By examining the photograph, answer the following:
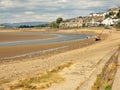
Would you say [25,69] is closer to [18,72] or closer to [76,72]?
[18,72]

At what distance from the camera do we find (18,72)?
2531cm

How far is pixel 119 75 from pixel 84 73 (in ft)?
10.6

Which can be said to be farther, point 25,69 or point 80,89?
point 25,69

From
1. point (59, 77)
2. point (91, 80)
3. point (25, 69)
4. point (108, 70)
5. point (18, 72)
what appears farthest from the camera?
point (25, 69)

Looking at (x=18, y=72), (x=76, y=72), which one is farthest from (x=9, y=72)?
(x=76, y=72)

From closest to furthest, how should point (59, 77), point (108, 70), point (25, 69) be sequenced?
point (59, 77) < point (108, 70) < point (25, 69)

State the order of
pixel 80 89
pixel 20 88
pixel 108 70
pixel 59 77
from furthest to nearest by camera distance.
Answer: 1. pixel 108 70
2. pixel 59 77
3. pixel 20 88
4. pixel 80 89

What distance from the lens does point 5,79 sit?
Answer: 22.0m

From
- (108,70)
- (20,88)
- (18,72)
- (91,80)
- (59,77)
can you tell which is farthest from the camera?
(18,72)

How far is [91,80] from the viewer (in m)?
18.4

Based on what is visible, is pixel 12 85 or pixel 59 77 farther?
pixel 59 77

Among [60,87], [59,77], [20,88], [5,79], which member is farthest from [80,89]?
[5,79]

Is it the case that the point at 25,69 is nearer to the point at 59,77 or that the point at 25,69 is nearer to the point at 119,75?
the point at 59,77

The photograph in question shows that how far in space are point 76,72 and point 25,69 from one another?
592 centimetres
